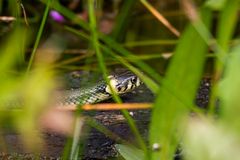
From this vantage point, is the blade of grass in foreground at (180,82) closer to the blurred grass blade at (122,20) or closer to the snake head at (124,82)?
the snake head at (124,82)

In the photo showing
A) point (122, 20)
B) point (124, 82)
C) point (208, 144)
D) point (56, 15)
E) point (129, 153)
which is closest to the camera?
point (208, 144)

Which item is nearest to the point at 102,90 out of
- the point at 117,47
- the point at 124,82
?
the point at 124,82

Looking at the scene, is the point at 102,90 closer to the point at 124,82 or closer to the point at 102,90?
the point at 102,90

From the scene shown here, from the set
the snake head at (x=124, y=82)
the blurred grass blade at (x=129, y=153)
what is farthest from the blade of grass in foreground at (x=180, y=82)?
the snake head at (x=124, y=82)

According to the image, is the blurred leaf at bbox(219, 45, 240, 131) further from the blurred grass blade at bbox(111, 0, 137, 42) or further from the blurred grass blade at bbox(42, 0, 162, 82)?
the blurred grass blade at bbox(111, 0, 137, 42)

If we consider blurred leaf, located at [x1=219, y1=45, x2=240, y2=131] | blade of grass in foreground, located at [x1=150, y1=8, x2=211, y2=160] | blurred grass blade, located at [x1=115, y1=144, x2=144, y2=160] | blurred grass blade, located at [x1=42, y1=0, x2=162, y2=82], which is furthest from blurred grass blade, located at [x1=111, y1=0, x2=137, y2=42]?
blurred leaf, located at [x1=219, y1=45, x2=240, y2=131]

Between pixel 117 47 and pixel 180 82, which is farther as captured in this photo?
pixel 117 47
